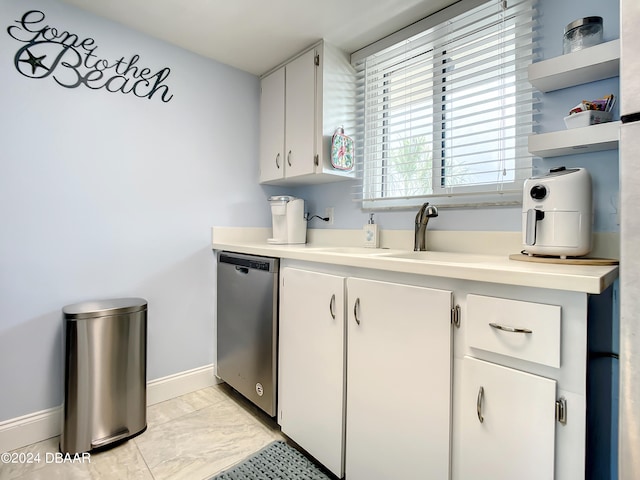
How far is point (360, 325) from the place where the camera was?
1295 mm

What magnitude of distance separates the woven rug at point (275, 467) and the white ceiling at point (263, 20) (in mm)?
2245

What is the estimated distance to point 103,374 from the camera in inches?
64.1

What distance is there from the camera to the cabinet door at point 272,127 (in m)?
2.34

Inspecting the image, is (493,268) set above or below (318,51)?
below

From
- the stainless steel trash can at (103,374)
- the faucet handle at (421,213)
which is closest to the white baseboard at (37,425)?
the stainless steel trash can at (103,374)

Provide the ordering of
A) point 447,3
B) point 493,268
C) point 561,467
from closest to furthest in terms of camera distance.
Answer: point 561,467
point 493,268
point 447,3

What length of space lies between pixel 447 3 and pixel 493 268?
1.45 meters

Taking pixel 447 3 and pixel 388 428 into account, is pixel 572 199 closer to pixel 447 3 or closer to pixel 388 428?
pixel 388 428

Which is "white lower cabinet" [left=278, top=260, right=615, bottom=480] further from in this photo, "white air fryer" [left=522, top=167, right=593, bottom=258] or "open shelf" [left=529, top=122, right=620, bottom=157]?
"open shelf" [left=529, top=122, right=620, bottom=157]

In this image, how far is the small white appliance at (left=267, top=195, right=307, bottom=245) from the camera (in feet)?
7.45

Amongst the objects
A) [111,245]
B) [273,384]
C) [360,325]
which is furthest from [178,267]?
[360,325]

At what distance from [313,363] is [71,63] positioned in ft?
6.54

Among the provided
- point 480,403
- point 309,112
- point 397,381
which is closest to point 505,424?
point 480,403

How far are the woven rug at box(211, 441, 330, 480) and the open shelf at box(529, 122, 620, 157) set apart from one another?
1641 mm
